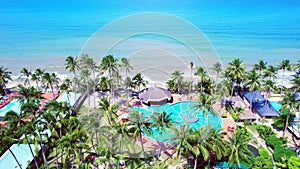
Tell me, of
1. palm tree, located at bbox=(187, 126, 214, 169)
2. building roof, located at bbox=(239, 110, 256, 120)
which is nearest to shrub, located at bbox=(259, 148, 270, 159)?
building roof, located at bbox=(239, 110, 256, 120)

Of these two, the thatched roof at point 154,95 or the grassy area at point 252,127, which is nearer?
the grassy area at point 252,127

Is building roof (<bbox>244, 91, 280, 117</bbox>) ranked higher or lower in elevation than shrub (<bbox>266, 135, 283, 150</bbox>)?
higher

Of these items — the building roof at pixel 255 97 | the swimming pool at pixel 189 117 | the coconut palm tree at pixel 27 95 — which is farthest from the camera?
the building roof at pixel 255 97

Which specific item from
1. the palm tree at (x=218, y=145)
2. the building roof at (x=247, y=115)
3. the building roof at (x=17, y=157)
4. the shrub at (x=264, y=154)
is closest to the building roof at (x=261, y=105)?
the building roof at (x=247, y=115)

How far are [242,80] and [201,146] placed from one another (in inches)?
799

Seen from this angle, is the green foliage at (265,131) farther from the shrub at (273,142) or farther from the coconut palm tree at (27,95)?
the coconut palm tree at (27,95)

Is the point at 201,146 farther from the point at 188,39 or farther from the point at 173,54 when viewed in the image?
the point at 188,39

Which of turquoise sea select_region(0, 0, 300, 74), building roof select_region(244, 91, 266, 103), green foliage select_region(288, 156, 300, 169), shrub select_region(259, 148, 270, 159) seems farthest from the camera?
turquoise sea select_region(0, 0, 300, 74)

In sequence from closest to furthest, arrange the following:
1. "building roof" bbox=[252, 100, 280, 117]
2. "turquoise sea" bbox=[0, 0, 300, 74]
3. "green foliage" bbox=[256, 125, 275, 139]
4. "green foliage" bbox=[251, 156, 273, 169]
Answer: "green foliage" bbox=[251, 156, 273, 169]
"green foliage" bbox=[256, 125, 275, 139]
"building roof" bbox=[252, 100, 280, 117]
"turquoise sea" bbox=[0, 0, 300, 74]

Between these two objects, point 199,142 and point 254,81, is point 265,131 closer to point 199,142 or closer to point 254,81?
point 254,81

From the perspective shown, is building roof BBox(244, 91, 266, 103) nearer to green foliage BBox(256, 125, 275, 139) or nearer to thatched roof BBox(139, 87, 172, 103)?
green foliage BBox(256, 125, 275, 139)

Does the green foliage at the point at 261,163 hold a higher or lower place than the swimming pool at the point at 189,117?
lower

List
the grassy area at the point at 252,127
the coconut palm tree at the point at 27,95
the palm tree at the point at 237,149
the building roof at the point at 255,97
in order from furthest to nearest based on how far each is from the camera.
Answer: the building roof at the point at 255,97, the grassy area at the point at 252,127, the coconut palm tree at the point at 27,95, the palm tree at the point at 237,149

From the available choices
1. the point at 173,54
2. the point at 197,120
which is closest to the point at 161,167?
the point at 197,120
